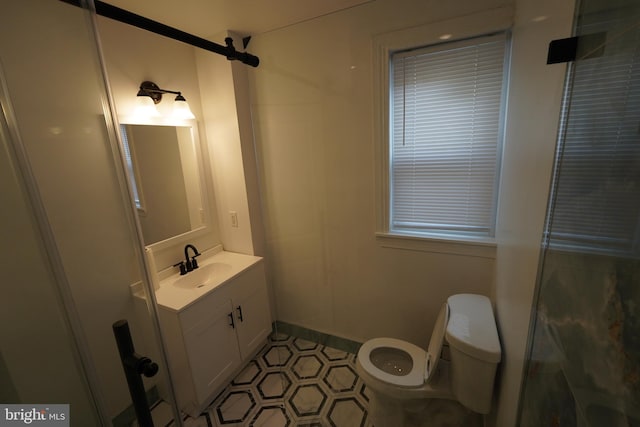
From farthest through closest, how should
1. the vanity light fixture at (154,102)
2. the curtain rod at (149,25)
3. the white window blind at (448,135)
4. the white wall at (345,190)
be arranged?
the vanity light fixture at (154,102)
the white window blind at (448,135)
the white wall at (345,190)
the curtain rod at (149,25)

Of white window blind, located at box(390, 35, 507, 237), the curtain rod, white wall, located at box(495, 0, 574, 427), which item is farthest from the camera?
white window blind, located at box(390, 35, 507, 237)

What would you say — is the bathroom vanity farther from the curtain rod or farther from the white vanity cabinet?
the curtain rod

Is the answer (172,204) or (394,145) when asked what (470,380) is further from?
(172,204)

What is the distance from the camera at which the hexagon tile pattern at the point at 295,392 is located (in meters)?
1.69

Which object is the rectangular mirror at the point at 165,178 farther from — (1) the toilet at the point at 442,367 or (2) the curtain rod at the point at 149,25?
(1) the toilet at the point at 442,367

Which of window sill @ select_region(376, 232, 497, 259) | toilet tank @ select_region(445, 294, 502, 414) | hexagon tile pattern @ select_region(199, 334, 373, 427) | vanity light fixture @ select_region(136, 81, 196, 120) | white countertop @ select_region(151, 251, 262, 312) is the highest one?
vanity light fixture @ select_region(136, 81, 196, 120)

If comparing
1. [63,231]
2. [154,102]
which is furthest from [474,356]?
[154,102]

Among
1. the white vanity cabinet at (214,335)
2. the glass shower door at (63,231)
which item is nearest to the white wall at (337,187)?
the white vanity cabinet at (214,335)

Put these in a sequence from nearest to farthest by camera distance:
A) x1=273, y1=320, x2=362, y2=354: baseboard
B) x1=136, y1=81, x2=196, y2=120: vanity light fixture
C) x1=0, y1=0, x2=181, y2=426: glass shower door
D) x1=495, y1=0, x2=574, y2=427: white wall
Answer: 1. x1=495, y1=0, x2=574, y2=427: white wall
2. x1=0, y1=0, x2=181, y2=426: glass shower door
3. x1=136, y1=81, x2=196, y2=120: vanity light fixture
4. x1=273, y1=320, x2=362, y2=354: baseboard

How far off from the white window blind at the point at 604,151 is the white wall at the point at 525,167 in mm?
136

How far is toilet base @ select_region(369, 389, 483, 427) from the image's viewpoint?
1389mm

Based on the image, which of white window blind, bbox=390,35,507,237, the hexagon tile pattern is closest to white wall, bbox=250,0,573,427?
white window blind, bbox=390,35,507,237

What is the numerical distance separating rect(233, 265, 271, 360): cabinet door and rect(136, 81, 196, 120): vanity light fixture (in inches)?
48.6

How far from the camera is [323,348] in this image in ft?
7.26
